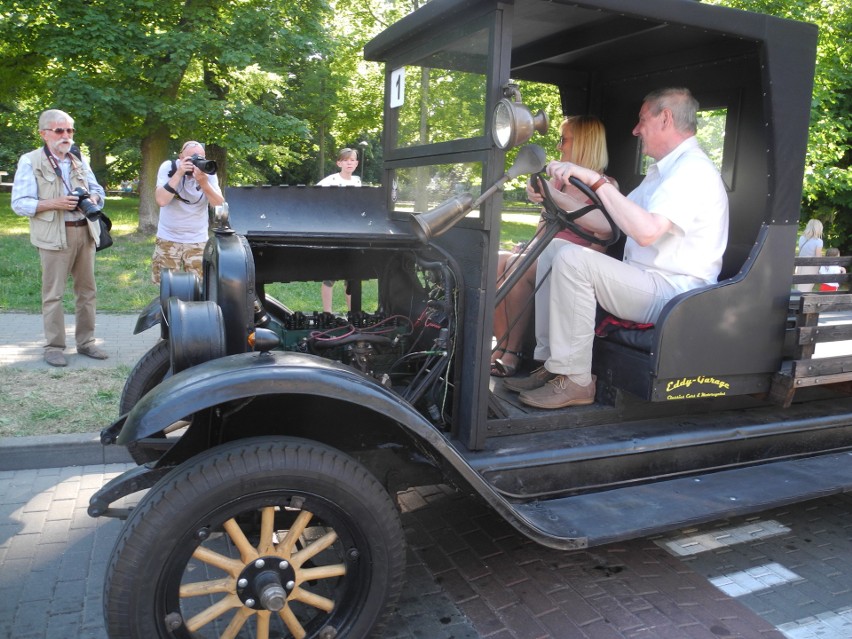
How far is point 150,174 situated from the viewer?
51.9 feet

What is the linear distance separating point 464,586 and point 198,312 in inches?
62.0

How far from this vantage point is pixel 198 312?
251 centimetres

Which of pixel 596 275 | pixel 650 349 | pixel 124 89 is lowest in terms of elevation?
pixel 650 349

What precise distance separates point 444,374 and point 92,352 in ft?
13.4

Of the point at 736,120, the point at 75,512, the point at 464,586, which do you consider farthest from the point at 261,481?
the point at 736,120

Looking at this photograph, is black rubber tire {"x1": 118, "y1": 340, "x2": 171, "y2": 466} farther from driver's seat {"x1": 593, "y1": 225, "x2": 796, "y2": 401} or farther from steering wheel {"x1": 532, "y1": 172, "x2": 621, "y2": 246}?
driver's seat {"x1": 593, "y1": 225, "x2": 796, "y2": 401}

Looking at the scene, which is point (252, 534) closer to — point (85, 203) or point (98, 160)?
point (85, 203)

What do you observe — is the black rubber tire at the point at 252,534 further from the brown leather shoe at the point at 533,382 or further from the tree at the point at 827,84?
the tree at the point at 827,84

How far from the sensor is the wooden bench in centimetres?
297

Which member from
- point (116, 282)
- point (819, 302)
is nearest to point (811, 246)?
point (819, 302)

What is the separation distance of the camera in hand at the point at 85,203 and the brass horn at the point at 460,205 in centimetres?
385

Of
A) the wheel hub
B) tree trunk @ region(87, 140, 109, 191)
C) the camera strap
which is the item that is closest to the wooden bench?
the wheel hub

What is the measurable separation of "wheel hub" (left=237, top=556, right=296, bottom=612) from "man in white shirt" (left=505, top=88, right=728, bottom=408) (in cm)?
132

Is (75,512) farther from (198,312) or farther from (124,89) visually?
(124,89)
